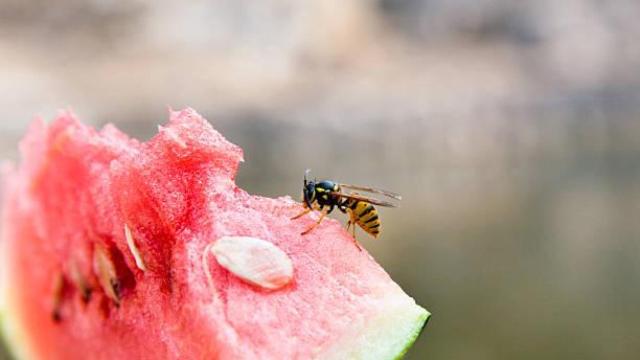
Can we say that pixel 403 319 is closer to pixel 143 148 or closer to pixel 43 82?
pixel 143 148

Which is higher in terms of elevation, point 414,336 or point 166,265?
point 166,265

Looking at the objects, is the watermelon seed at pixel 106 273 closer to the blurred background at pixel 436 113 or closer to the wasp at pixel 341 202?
the wasp at pixel 341 202

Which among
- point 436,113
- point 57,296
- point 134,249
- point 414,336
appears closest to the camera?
point 414,336

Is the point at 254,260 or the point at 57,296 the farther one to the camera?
the point at 57,296

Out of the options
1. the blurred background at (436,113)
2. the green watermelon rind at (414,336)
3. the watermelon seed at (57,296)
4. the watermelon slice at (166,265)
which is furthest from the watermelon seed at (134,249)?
the blurred background at (436,113)

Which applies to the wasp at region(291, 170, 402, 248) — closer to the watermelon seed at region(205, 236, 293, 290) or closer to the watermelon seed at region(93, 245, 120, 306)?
the watermelon seed at region(205, 236, 293, 290)

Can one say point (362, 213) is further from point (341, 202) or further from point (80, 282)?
point (80, 282)

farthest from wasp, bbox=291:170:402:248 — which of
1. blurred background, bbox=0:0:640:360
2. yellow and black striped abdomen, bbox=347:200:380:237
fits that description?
blurred background, bbox=0:0:640:360

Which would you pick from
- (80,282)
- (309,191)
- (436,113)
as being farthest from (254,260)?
(436,113)
